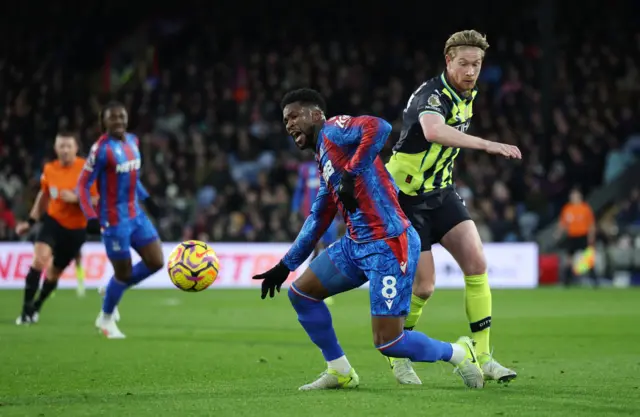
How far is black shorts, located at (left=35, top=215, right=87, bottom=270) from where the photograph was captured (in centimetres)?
1338

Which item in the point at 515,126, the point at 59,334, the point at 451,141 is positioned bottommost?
the point at 59,334

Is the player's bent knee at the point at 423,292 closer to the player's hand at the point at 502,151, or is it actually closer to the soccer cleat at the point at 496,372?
the soccer cleat at the point at 496,372

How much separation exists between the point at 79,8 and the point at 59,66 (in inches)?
120

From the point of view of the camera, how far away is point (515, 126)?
2741cm

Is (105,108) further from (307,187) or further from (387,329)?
(307,187)

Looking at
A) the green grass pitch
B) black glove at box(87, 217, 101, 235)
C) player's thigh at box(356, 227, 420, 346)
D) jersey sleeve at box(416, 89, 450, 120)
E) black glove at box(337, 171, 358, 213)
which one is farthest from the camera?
black glove at box(87, 217, 101, 235)

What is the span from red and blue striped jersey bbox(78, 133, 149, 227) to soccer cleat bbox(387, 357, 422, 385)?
4.91 meters

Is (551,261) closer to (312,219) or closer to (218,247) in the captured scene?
(218,247)

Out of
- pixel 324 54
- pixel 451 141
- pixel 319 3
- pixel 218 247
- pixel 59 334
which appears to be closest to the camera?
pixel 451 141

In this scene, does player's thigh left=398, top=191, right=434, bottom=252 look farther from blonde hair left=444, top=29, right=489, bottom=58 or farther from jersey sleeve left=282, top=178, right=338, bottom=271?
blonde hair left=444, top=29, right=489, bottom=58

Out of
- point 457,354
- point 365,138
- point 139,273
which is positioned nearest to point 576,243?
point 139,273

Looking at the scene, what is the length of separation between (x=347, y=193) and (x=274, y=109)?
21174 millimetres

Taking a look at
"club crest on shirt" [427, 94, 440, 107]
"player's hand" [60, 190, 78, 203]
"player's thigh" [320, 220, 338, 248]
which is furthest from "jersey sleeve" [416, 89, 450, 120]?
"player's thigh" [320, 220, 338, 248]

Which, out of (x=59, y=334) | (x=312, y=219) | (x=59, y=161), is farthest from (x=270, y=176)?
(x=312, y=219)
